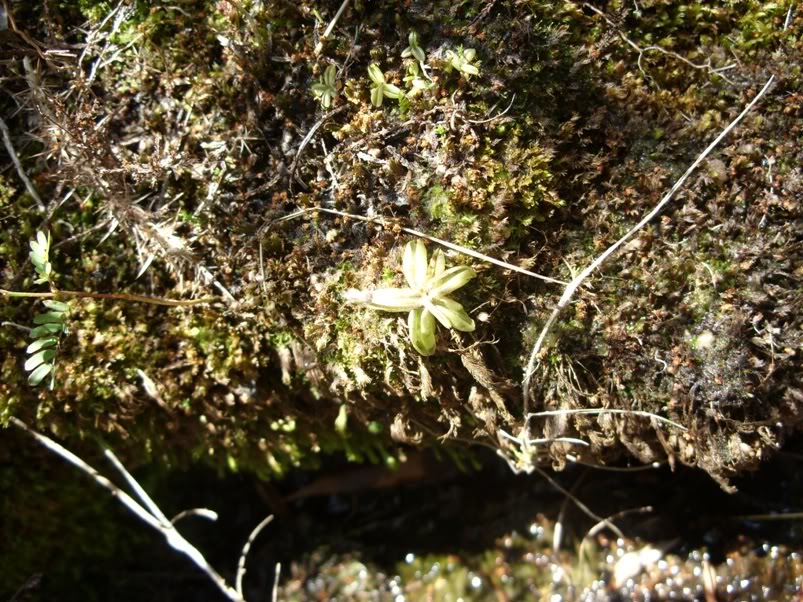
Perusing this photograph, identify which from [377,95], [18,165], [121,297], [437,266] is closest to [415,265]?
[437,266]

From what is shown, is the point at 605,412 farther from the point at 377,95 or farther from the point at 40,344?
the point at 40,344

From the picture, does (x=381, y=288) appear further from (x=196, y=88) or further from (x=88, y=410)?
(x=88, y=410)

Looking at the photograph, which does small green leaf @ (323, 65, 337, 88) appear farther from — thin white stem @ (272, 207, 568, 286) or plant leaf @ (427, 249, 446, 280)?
plant leaf @ (427, 249, 446, 280)

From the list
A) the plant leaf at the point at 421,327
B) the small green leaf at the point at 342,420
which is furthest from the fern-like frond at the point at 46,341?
the plant leaf at the point at 421,327

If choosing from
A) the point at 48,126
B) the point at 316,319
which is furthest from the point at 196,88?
the point at 316,319

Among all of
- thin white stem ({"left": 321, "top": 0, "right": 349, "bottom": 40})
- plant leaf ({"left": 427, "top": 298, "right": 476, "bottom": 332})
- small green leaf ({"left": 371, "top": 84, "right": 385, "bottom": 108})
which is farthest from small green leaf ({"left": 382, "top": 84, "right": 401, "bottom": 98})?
plant leaf ({"left": 427, "top": 298, "right": 476, "bottom": 332})

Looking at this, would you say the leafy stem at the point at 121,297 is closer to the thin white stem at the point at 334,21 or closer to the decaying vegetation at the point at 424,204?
the decaying vegetation at the point at 424,204
